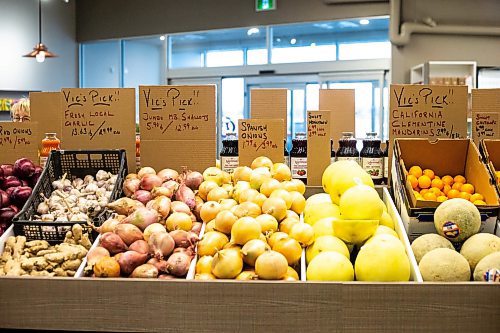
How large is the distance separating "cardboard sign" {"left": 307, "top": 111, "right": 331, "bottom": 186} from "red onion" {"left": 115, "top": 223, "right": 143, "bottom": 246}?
820 millimetres

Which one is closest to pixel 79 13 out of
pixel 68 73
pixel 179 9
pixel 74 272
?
pixel 68 73

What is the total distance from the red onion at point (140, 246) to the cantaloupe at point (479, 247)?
97 cm

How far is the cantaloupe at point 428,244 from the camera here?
1.75 m

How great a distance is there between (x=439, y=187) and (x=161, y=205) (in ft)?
3.37

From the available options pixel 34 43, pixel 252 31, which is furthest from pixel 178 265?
pixel 34 43

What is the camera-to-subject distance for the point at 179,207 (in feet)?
6.57

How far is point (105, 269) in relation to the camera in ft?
5.46

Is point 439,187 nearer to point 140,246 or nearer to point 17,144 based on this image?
point 140,246

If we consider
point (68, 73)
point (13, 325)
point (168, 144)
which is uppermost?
point (68, 73)

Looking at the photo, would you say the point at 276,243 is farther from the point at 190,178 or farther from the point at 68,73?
the point at 68,73

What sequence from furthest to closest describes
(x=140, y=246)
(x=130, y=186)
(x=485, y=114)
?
(x=485, y=114)
(x=130, y=186)
(x=140, y=246)

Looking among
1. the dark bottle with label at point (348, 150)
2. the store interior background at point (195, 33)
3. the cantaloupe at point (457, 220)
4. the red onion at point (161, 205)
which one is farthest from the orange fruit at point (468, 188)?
the store interior background at point (195, 33)

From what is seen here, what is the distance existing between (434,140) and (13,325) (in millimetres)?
1686

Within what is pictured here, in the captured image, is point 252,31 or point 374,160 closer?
point 374,160
